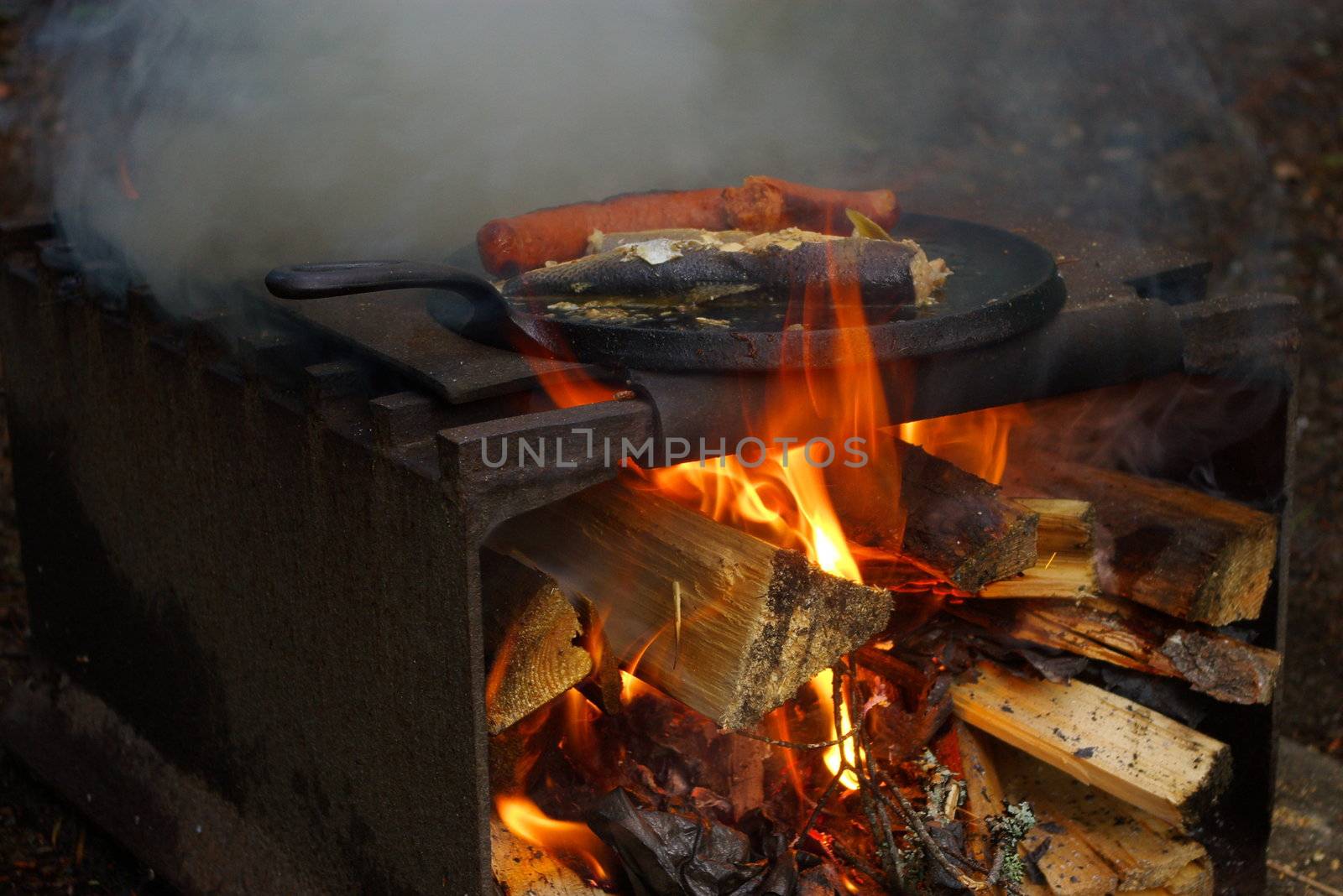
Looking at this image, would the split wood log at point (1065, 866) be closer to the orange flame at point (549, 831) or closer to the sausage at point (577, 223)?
the orange flame at point (549, 831)

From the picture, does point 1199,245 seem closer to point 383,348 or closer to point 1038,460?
point 1038,460

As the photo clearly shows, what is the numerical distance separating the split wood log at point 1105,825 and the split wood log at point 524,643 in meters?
1.12

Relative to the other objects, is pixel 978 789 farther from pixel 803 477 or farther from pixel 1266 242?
pixel 1266 242

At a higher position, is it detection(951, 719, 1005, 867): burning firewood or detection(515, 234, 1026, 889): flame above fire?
detection(515, 234, 1026, 889): flame above fire

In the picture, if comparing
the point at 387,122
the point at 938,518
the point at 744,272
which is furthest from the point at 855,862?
the point at 387,122

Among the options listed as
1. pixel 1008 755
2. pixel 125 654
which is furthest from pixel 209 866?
pixel 1008 755

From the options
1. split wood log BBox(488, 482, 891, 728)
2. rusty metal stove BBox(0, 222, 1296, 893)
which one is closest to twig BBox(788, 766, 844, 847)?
split wood log BBox(488, 482, 891, 728)

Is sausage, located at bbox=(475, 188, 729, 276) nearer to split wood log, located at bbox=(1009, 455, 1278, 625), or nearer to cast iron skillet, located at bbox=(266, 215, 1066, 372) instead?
cast iron skillet, located at bbox=(266, 215, 1066, 372)

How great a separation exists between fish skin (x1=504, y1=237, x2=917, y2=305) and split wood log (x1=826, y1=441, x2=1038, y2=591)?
13.6 inches

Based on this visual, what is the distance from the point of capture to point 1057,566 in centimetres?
274

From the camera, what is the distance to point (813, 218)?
9.67 ft

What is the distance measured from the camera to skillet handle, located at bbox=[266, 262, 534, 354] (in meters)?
2.04

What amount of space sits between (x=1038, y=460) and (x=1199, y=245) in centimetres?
419

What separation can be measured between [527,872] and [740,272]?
3.85 ft
